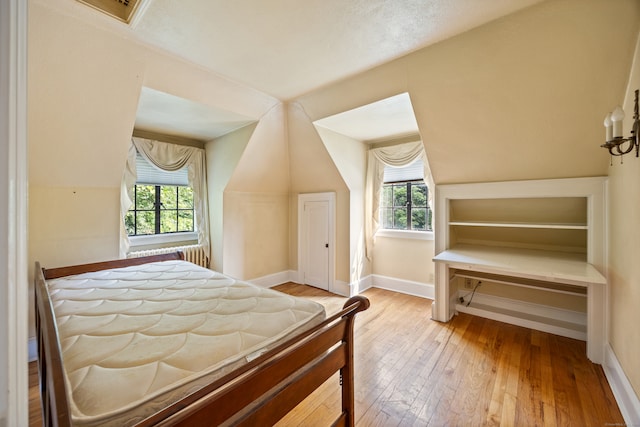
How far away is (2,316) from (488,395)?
250 cm

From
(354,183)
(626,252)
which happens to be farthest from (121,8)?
(626,252)

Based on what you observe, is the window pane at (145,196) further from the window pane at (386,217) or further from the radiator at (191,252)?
the window pane at (386,217)

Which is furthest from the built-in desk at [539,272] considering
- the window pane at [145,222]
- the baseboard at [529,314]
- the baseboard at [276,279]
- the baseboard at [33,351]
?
the baseboard at [33,351]

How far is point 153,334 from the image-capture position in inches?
51.9

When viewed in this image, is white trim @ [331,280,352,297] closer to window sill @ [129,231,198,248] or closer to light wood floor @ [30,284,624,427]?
light wood floor @ [30,284,624,427]

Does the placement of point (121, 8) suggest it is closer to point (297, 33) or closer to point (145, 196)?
point (297, 33)

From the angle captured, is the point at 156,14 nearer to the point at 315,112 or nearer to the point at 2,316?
the point at 315,112

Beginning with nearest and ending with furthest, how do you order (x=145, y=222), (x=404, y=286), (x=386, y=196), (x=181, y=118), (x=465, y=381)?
(x=465, y=381) → (x=181, y=118) → (x=145, y=222) → (x=404, y=286) → (x=386, y=196)

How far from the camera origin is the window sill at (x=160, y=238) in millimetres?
3506

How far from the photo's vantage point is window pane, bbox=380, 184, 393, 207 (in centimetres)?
411

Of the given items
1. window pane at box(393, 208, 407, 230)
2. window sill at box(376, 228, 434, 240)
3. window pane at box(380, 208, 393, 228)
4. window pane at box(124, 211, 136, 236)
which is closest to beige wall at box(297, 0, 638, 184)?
window sill at box(376, 228, 434, 240)

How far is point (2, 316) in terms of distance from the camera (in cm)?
39

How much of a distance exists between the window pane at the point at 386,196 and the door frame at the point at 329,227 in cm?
84

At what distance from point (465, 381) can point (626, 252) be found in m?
1.45
